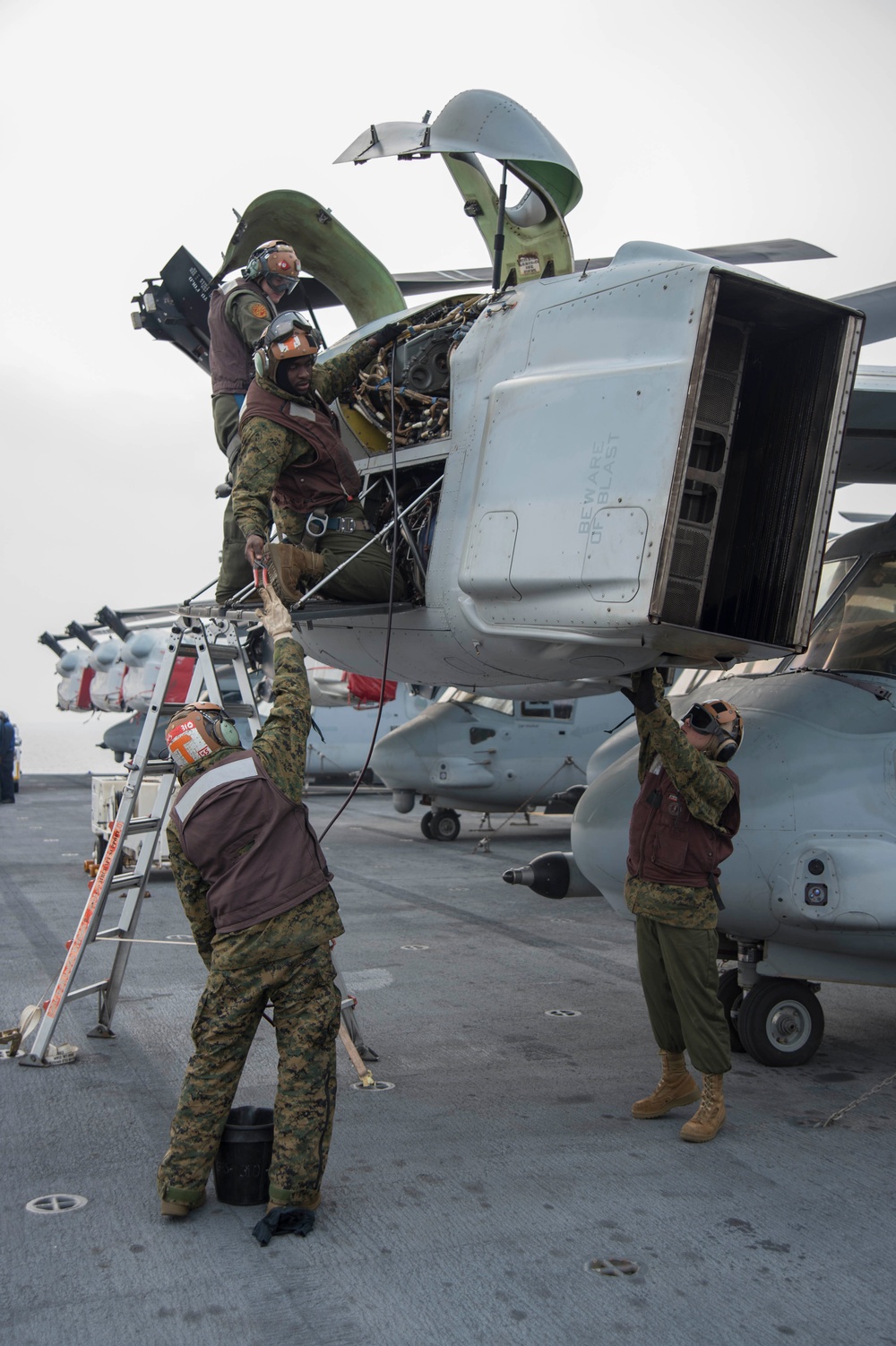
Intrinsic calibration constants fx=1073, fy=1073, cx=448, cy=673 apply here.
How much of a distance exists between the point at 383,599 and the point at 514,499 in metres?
0.83

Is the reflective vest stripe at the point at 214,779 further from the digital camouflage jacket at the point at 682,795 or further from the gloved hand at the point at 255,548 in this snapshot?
the digital camouflage jacket at the point at 682,795

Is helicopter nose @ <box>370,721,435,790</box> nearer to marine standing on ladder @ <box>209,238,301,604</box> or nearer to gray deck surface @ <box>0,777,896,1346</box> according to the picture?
gray deck surface @ <box>0,777,896,1346</box>

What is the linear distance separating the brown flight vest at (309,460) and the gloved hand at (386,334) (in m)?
0.39

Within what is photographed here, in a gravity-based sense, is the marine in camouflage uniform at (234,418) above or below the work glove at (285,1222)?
above

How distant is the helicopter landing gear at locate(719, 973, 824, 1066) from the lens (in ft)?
17.8

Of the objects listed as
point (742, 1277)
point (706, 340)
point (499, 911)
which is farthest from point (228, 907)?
point (499, 911)

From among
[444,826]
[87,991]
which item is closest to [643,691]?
[87,991]

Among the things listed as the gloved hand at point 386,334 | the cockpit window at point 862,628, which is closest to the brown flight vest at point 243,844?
the gloved hand at point 386,334

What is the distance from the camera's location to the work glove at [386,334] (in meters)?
4.83

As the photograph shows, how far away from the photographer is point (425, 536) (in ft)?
15.7

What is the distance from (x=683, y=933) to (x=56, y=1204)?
2544mm

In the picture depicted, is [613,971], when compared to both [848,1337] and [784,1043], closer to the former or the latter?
[784,1043]

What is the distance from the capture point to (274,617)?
4.14 m

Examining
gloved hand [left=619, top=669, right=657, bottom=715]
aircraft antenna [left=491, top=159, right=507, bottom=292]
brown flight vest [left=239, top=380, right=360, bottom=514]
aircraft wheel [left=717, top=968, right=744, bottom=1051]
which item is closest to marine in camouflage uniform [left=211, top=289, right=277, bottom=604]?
brown flight vest [left=239, top=380, right=360, bottom=514]
